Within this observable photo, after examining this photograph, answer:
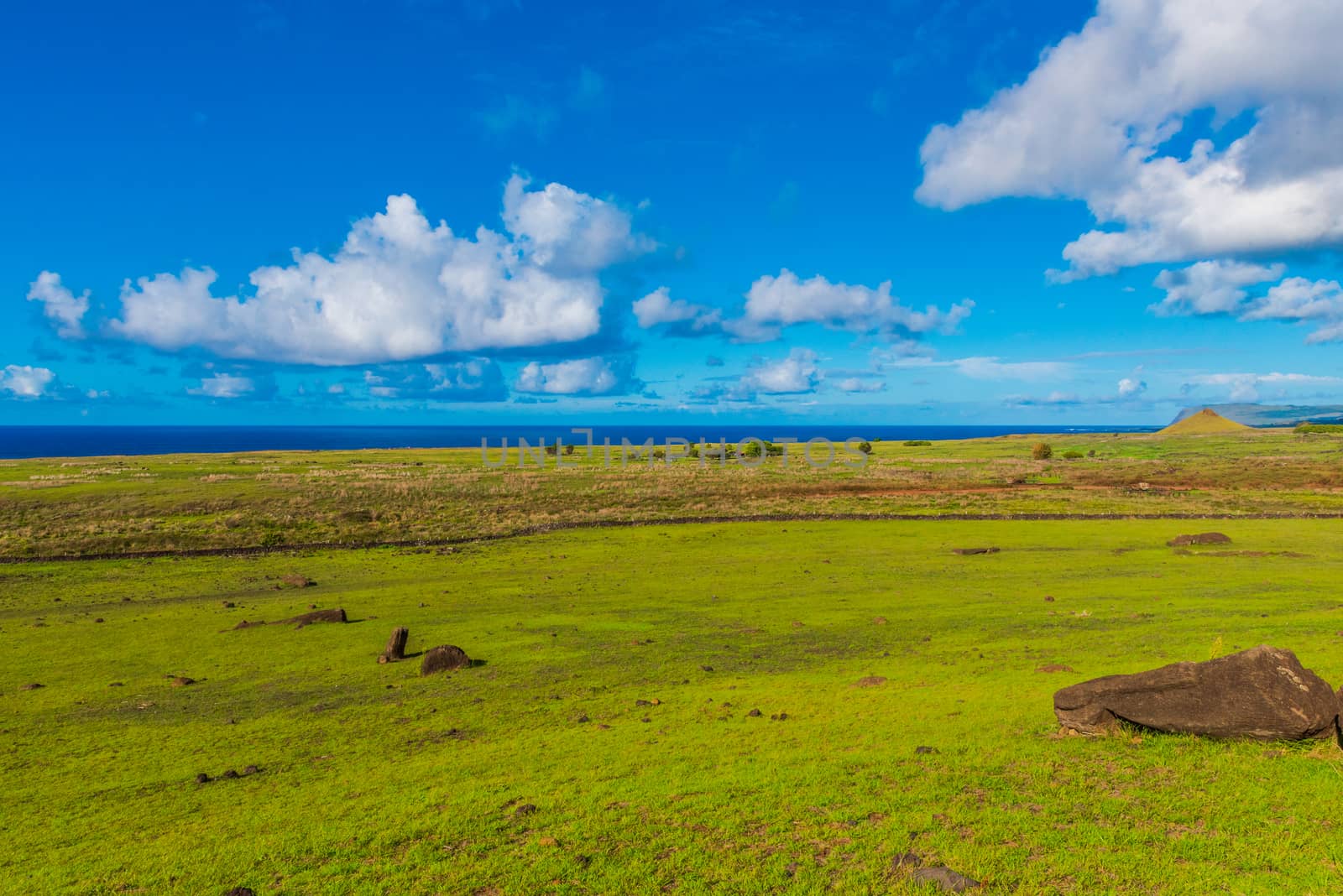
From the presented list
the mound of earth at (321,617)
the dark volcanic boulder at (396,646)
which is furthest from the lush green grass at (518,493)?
the dark volcanic boulder at (396,646)

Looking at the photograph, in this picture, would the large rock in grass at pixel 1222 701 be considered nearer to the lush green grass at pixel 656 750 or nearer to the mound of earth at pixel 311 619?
the lush green grass at pixel 656 750


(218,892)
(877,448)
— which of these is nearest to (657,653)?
(218,892)

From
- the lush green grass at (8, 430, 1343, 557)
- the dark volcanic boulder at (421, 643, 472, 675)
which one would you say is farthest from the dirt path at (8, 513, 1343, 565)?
the dark volcanic boulder at (421, 643, 472, 675)

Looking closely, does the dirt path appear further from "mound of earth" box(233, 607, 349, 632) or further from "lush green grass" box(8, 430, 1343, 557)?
"mound of earth" box(233, 607, 349, 632)

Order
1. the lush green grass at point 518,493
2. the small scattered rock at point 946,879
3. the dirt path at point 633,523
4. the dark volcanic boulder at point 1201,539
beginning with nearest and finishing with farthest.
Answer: the small scattered rock at point 946,879, the dark volcanic boulder at point 1201,539, the dirt path at point 633,523, the lush green grass at point 518,493

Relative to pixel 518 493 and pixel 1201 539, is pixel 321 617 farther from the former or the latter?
pixel 518 493

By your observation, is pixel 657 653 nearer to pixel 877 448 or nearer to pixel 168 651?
pixel 168 651

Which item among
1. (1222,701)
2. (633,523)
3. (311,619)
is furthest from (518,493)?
(1222,701)

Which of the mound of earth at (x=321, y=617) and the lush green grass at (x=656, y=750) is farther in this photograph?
the mound of earth at (x=321, y=617)
